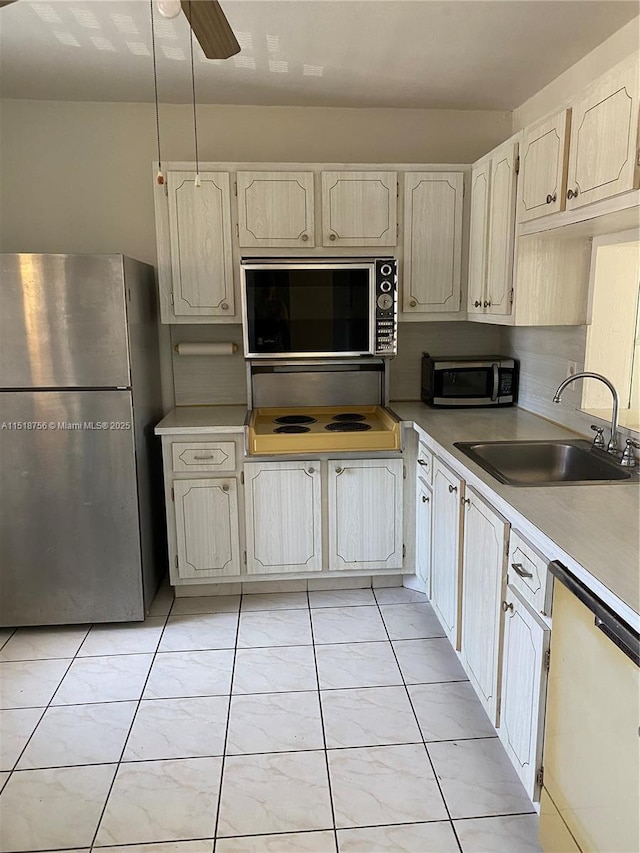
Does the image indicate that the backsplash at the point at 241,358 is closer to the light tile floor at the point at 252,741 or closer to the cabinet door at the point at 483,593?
the light tile floor at the point at 252,741

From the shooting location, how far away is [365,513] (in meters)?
2.98

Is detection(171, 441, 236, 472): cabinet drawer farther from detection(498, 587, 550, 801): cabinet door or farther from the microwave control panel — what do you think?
detection(498, 587, 550, 801): cabinet door

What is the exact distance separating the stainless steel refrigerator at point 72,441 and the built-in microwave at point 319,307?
55 centimetres

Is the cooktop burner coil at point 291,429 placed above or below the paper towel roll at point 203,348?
below

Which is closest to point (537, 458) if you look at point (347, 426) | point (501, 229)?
point (347, 426)

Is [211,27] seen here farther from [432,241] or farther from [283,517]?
[283,517]

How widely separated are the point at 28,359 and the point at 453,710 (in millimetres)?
2188

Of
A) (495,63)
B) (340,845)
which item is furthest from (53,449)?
(495,63)

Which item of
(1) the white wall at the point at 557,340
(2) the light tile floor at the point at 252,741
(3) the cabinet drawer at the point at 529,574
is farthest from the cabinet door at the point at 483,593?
(1) the white wall at the point at 557,340

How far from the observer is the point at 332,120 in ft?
10.6

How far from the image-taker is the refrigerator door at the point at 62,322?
2.46 metres

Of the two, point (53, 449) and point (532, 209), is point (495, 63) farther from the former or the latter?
point (53, 449)

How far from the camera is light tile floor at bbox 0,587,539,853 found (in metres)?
1.71

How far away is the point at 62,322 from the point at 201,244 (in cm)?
81
